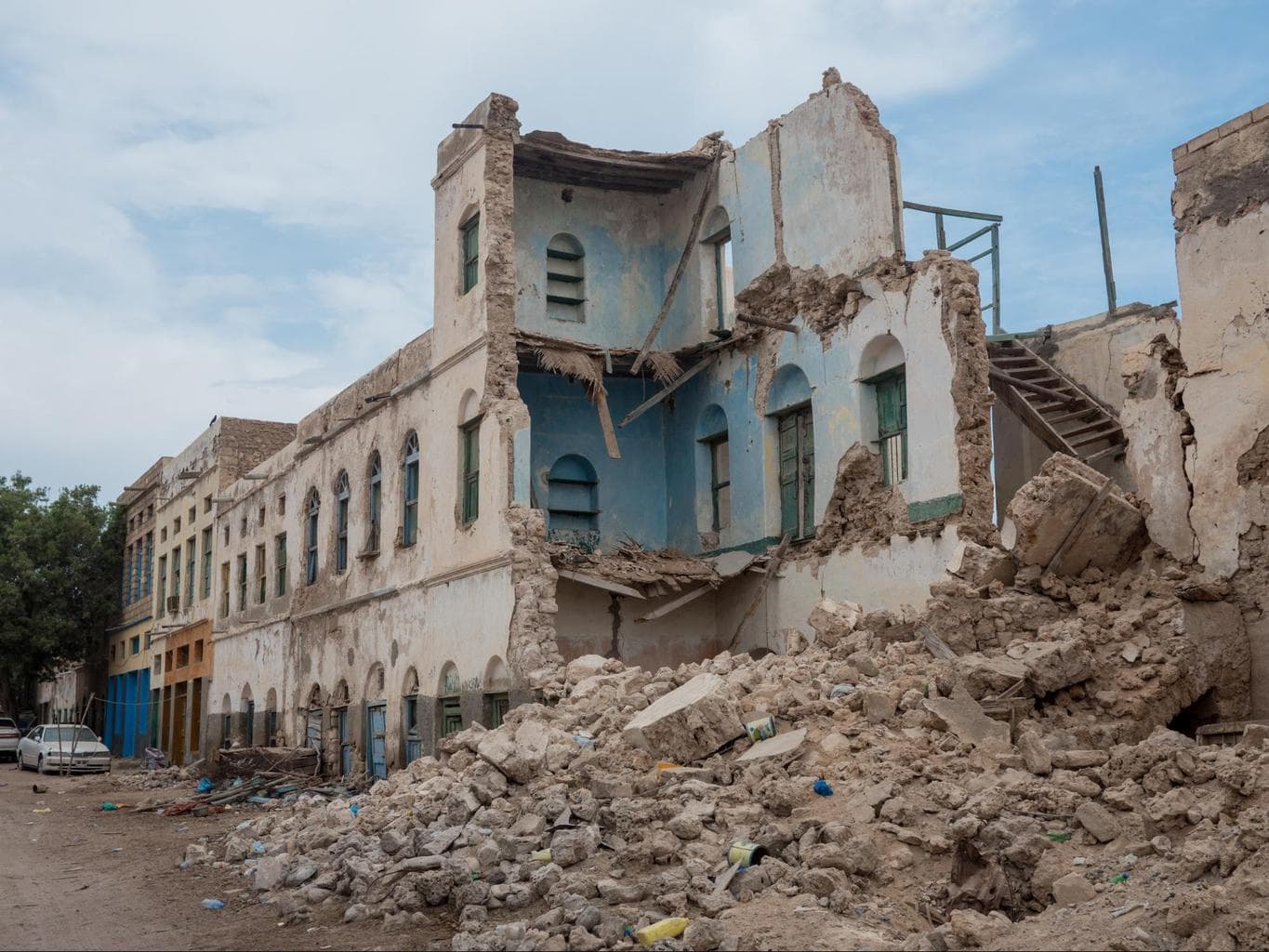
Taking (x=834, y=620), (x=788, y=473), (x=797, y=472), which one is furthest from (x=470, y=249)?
(x=834, y=620)

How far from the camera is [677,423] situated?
71.1 ft

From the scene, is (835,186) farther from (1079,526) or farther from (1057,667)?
(1057,667)

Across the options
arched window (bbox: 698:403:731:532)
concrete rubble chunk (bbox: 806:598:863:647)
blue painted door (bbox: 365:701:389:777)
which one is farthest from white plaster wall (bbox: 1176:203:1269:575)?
blue painted door (bbox: 365:701:389:777)

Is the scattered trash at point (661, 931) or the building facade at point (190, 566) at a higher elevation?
the building facade at point (190, 566)

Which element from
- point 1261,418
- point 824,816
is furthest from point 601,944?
point 1261,418

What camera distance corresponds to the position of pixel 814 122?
18.1 m

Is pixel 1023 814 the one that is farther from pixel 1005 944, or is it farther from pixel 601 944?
pixel 601 944

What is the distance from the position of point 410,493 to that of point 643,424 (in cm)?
414

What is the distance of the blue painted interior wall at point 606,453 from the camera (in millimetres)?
21406

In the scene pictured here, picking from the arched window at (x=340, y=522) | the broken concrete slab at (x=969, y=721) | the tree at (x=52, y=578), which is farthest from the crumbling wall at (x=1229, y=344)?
the tree at (x=52, y=578)

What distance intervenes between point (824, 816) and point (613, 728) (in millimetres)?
3967

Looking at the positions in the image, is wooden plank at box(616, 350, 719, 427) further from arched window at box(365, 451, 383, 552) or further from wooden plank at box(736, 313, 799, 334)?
arched window at box(365, 451, 383, 552)

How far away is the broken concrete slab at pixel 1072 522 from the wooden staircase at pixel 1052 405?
15.1ft

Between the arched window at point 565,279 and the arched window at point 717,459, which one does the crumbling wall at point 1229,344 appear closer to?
the arched window at point 717,459
